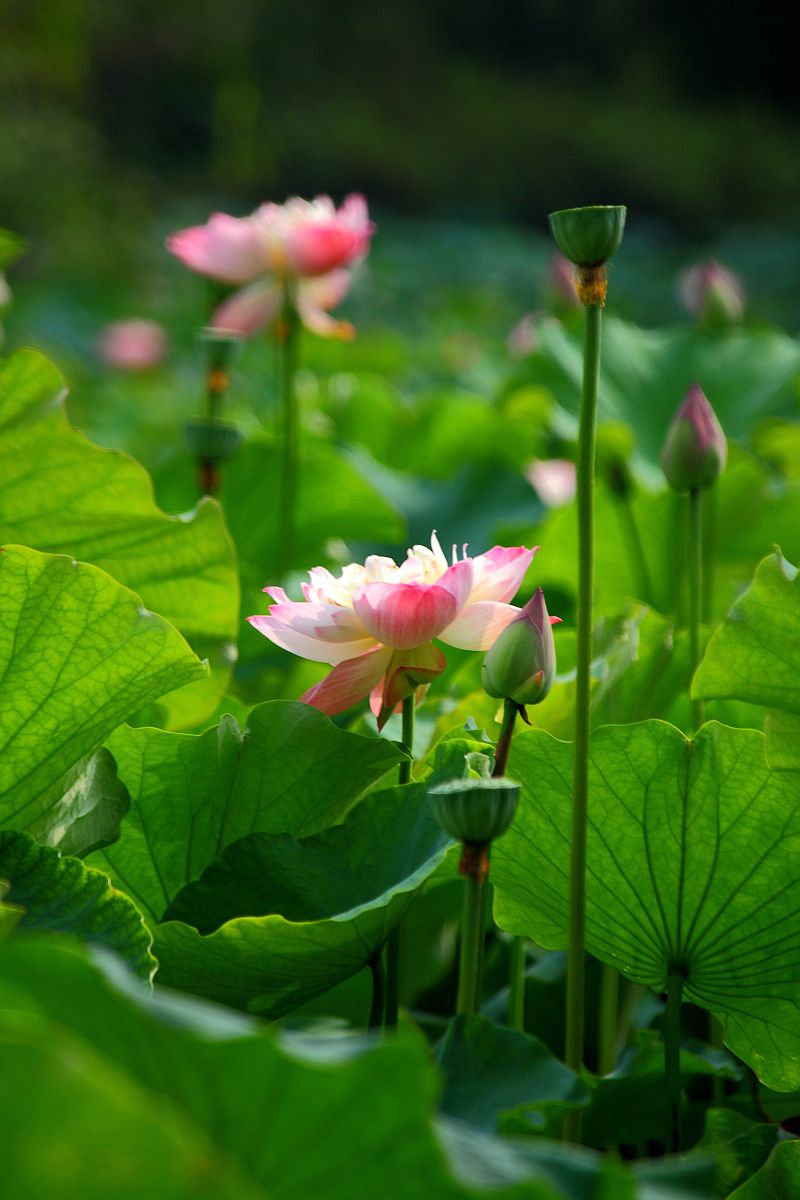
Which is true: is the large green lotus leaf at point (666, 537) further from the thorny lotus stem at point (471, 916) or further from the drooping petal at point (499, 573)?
the thorny lotus stem at point (471, 916)

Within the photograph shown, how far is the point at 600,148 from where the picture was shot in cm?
1294

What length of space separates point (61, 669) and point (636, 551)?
0.61 metres

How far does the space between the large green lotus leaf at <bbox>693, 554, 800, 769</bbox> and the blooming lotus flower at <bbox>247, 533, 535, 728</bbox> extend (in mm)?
80

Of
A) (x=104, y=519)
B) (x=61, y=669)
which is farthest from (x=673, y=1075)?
(x=104, y=519)

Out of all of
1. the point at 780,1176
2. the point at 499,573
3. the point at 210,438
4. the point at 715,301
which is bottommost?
the point at 780,1176

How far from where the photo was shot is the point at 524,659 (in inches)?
17.2

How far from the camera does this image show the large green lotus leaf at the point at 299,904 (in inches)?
17.6

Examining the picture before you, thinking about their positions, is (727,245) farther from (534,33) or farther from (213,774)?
(213,774)

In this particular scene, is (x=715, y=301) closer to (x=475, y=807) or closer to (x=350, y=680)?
(x=350, y=680)

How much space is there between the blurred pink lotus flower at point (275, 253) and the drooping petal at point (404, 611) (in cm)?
54

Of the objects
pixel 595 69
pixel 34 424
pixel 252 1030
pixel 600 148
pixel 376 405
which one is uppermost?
pixel 595 69

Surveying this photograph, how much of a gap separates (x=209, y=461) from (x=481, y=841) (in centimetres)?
45

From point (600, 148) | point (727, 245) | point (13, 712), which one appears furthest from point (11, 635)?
point (600, 148)

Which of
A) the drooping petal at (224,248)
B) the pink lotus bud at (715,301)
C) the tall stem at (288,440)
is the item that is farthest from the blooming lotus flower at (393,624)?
the pink lotus bud at (715,301)
